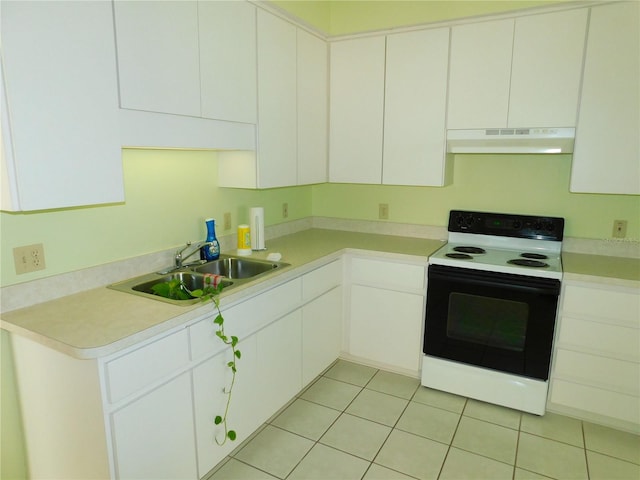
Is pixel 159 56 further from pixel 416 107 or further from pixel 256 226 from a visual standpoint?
pixel 416 107

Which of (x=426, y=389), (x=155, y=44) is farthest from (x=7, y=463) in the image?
(x=426, y=389)

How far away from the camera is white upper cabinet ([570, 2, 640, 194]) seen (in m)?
2.24

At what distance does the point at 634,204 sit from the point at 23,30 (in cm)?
312

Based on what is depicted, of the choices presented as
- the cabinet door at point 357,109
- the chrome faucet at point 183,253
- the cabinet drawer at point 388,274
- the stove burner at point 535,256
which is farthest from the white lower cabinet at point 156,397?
the stove burner at point 535,256

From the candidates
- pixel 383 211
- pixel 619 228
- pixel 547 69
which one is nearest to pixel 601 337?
pixel 619 228

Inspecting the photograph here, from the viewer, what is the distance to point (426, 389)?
2756 mm

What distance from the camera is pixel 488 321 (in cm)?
251

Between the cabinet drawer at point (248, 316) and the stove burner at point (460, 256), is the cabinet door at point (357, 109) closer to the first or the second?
the stove burner at point (460, 256)

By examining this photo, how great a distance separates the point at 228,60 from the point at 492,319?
2.03 m

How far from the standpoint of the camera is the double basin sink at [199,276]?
6.43ft

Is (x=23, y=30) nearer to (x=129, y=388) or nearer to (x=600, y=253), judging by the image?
(x=129, y=388)

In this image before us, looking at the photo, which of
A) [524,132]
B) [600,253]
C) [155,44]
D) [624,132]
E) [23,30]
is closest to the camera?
[23,30]

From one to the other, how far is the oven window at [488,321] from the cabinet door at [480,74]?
107cm

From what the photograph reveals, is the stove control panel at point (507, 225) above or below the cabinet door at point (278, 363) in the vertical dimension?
above
